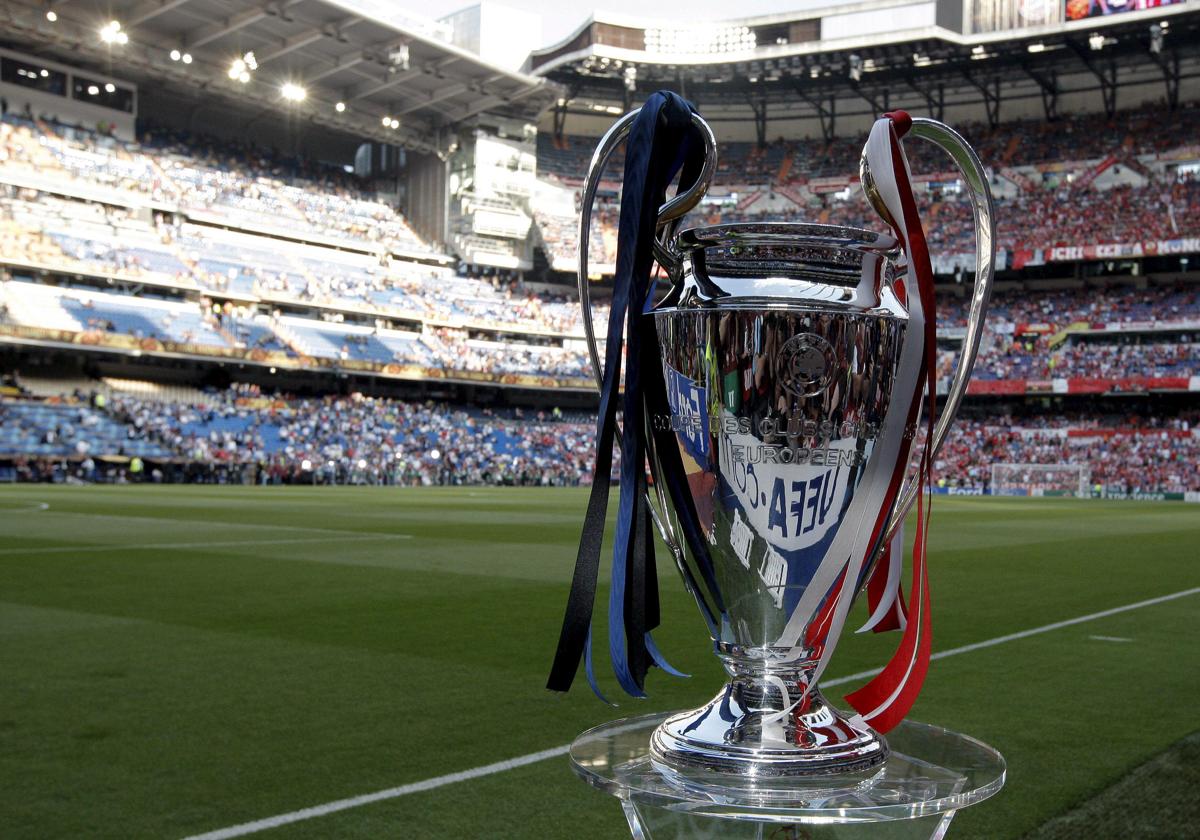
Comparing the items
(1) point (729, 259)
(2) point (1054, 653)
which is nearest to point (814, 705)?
(1) point (729, 259)

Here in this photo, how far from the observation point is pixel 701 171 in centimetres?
187

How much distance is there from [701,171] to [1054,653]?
550 centimetres

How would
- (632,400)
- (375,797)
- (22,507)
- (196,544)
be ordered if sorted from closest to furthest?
(632,400), (375,797), (196,544), (22,507)

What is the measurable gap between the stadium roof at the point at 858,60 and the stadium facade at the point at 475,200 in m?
0.19

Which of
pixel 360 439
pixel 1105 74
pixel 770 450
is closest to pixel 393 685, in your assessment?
pixel 770 450

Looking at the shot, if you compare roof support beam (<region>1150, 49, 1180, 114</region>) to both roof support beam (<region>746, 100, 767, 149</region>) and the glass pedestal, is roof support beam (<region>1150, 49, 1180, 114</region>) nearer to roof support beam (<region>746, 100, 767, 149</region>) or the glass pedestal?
roof support beam (<region>746, 100, 767, 149</region>)

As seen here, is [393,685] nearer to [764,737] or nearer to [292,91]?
[764,737]

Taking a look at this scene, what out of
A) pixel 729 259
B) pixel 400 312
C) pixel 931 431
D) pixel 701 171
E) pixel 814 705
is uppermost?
pixel 400 312

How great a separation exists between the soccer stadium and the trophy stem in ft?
0.04

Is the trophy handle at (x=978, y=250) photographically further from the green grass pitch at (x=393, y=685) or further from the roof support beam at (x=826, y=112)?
the roof support beam at (x=826, y=112)

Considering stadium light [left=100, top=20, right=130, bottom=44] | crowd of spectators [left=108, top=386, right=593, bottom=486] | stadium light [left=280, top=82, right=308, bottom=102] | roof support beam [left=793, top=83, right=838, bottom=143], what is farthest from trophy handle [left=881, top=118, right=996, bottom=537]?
roof support beam [left=793, top=83, right=838, bottom=143]

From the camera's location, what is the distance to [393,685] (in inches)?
206

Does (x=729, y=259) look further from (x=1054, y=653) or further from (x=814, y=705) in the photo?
(x=1054, y=653)

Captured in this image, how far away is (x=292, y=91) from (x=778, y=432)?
50.9 m
